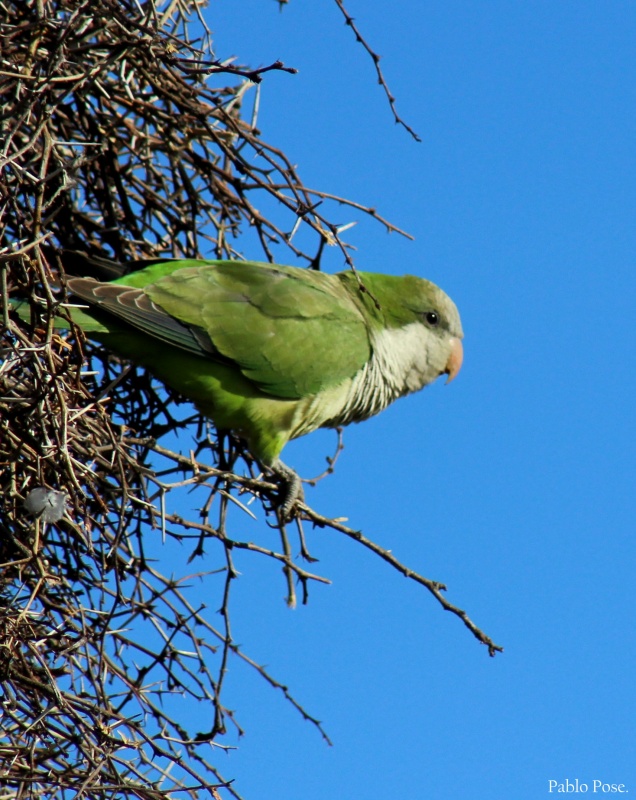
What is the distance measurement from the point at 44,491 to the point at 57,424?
0.18m

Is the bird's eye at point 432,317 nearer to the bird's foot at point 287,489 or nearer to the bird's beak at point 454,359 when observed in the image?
the bird's beak at point 454,359

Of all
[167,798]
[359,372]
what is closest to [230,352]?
[359,372]

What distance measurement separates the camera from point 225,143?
298 centimetres

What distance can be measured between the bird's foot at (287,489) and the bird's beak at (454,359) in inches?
37.5

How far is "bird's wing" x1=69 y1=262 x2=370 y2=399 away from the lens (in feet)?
10.4

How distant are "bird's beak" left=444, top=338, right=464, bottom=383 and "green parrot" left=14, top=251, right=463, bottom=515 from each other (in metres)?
0.31

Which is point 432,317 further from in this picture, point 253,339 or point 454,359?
point 253,339

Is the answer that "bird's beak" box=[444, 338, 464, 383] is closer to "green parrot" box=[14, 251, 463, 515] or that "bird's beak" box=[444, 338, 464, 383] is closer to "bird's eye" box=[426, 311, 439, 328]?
"bird's eye" box=[426, 311, 439, 328]

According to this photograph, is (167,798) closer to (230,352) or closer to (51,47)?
(230,352)

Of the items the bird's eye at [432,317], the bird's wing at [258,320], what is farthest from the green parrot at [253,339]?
the bird's eye at [432,317]

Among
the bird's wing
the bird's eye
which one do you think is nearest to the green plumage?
the bird's wing

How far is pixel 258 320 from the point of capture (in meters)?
3.38

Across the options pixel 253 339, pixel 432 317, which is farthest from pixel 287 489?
pixel 432 317

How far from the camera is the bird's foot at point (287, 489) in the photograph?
3197 mm
